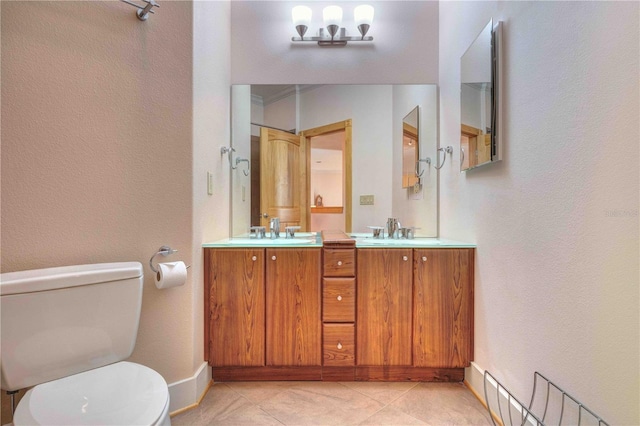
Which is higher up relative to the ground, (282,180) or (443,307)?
(282,180)

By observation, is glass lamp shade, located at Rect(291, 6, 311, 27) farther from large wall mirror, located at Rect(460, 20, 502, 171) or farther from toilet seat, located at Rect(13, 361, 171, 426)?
toilet seat, located at Rect(13, 361, 171, 426)

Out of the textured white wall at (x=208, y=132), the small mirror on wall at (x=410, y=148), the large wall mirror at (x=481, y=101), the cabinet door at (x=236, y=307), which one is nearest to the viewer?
the large wall mirror at (x=481, y=101)

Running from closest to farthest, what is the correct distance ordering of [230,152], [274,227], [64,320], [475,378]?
[64,320], [475,378], [230,152], [274,227]

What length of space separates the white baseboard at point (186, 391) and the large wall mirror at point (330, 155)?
→ 922 mm

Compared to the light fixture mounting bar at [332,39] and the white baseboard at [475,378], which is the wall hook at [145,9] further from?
the white baseboard at [475,378]

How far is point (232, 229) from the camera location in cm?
210

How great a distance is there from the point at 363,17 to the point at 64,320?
237cm

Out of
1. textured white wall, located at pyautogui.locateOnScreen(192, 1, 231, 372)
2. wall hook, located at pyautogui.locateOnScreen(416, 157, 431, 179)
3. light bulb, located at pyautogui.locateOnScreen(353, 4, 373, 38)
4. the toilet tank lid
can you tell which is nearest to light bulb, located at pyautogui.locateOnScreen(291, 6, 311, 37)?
light bulb, located at pyautogui.locateOnScreen(353, 4, 373, 38)

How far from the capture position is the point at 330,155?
2205 mm

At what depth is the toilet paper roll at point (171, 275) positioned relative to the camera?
1.31 meters

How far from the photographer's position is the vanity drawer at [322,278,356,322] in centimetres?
168

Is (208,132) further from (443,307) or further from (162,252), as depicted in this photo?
(443,307)

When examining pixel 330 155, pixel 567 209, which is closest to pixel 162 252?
pixel 330 155

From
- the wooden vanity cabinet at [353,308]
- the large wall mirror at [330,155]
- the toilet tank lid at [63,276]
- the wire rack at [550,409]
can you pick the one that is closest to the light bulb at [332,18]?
the large wall mirror at [330,155]
